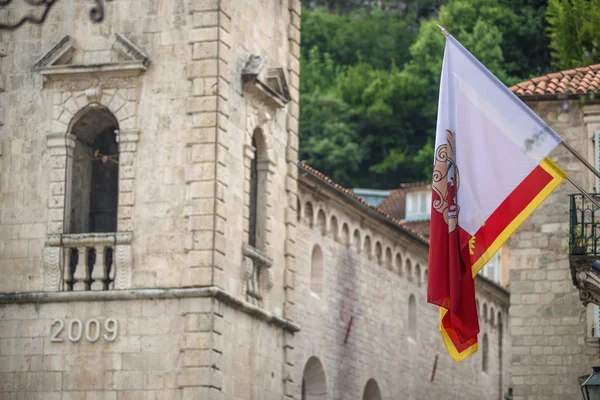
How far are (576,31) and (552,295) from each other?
2458 cm

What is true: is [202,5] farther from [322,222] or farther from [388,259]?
[388,259]

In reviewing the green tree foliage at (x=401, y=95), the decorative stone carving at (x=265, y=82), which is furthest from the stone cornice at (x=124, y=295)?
the green tree foliage at (x=401, y=95)

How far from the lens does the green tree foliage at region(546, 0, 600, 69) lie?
170ft

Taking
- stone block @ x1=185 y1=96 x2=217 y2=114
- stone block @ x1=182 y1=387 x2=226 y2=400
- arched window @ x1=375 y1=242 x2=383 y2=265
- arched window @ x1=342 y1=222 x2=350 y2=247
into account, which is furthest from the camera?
arched window @ x1=375 y1=242 x2=383 y2=265

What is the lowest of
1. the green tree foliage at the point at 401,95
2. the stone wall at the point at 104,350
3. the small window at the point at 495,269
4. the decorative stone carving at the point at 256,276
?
the stone wall at the point at 104,350

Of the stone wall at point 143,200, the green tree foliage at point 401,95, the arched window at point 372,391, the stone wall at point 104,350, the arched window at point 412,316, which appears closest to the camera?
the stone wall at point 104,350

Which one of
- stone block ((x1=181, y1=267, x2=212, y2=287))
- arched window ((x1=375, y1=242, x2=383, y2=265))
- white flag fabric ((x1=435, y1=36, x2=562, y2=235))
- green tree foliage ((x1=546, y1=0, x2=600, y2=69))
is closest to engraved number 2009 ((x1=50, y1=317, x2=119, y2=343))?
stone block ((x1=181, y1=267, x2=212, y2=287))

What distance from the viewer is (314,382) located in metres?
39.3

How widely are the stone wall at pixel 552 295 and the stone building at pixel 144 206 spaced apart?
468cm

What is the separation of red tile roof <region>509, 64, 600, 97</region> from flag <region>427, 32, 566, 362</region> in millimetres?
13131

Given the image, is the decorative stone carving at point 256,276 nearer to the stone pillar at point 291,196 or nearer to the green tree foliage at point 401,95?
the stone pillar at point 291,196

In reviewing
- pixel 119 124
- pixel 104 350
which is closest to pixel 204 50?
pixel 119 124

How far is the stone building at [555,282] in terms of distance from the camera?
31.9m

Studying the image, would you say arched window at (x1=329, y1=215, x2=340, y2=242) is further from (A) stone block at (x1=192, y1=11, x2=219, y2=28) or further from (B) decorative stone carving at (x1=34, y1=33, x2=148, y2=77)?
(B) decorative stone carving at (x1=34, y1=33, x2=148, y2=77)
